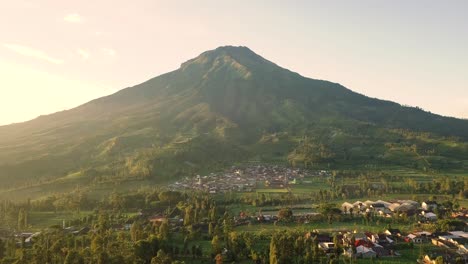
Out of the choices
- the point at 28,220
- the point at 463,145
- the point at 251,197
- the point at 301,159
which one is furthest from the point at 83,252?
the point at 463,145

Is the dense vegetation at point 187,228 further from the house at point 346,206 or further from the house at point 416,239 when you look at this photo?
the house at point 346,206

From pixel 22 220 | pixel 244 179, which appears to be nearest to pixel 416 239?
pixel 22 220

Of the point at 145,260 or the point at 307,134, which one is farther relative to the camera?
the point at 307,134

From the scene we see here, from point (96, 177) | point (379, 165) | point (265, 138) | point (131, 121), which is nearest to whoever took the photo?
point (96, 177)

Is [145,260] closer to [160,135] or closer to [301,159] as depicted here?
[301,159]

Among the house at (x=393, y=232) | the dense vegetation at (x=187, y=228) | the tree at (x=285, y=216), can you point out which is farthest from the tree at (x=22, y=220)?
the house at (x=393, y=232)

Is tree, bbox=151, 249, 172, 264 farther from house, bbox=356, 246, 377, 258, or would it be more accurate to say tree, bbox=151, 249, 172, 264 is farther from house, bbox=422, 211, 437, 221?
house, bbox=422, 211, 437, 221

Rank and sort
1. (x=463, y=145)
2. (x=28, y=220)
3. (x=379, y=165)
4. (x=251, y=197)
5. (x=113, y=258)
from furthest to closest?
(x=463, y=145), (x=379, y=165), (x=251, y=197), (x=28, y=220), (x=113, y=258)
